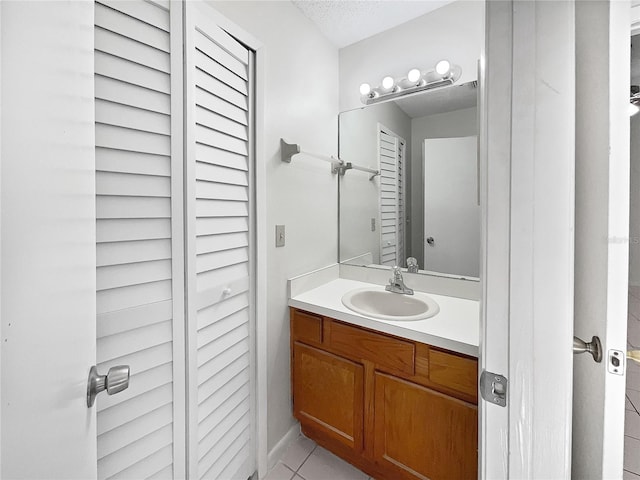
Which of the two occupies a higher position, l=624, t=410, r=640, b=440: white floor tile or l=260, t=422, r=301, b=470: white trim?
l=624, t=410, r=640, b=440: white floor tile

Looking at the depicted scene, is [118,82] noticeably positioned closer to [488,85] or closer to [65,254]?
[65,254]

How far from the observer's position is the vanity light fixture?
1483 millimetres

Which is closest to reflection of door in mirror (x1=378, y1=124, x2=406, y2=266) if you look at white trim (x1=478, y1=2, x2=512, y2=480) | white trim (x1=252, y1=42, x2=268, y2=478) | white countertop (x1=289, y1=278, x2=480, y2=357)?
white countertop (x1=289, y1=278, x2=480, y2=357)

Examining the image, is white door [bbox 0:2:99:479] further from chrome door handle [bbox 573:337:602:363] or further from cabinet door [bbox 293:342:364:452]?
cabinet door [bbox 293:342:364:452]

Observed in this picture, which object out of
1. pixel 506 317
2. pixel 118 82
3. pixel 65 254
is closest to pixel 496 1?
pixel 506 317

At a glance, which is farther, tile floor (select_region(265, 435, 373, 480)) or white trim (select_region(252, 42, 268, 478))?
tile floor (select_region(265, 435, 373, 480))

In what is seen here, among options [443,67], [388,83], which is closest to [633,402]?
[443,67]

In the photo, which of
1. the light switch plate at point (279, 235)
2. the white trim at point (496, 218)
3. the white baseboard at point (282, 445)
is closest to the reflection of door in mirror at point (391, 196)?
the light switch plate at point (279, 235)

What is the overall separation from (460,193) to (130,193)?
1.52 m

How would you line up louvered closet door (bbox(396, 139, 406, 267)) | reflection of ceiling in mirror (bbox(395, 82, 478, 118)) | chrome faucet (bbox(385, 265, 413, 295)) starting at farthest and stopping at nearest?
louvered closet door (bbox(396, 139, 406, 267)) → chrome faucet (bbox(385, 265, 413, 295)) → reflection of ceiling in mirror (bbox(395, 82, 478, 118))

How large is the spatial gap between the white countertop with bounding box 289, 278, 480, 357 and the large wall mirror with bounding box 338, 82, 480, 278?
23 centimetres

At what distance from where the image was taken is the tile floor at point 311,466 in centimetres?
137

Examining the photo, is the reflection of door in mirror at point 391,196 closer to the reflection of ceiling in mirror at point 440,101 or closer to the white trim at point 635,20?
the reflection of ceiling in mirror at point 440,101

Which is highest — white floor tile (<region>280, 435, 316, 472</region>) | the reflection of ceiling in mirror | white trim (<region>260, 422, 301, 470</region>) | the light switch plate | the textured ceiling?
the textured ceiling
